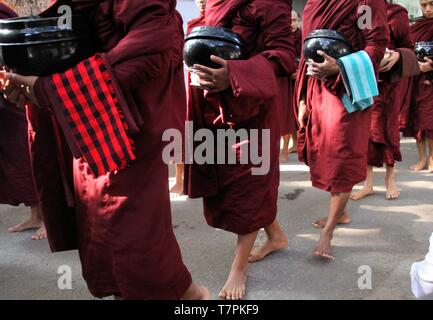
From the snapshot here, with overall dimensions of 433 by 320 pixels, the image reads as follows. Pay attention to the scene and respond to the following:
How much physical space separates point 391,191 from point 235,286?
2.35 metres

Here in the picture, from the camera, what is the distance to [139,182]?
1.77 metres

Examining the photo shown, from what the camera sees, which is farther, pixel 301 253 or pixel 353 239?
pixel 353 239

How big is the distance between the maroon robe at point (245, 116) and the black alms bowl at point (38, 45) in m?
0.88

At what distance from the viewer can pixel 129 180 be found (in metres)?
1.76

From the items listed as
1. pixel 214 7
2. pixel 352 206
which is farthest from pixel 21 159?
pixel 352 206

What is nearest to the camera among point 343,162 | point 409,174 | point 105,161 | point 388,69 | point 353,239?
point 105,161

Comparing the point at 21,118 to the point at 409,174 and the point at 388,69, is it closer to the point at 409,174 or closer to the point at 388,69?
the point at 388,69

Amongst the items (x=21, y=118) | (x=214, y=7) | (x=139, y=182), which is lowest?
(x=21, y=118)

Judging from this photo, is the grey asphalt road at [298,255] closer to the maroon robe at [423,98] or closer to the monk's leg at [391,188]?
the monk's leg at [391,188]

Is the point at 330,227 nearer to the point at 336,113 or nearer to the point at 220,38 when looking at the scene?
the point at 336,113

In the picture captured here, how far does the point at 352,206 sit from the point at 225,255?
1.53 meters

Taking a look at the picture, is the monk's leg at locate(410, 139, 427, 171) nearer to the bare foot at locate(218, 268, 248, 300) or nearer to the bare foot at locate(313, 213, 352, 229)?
the bare foot at locate(313, 213, 352, 229)

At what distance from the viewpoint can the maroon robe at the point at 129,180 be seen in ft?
5.46

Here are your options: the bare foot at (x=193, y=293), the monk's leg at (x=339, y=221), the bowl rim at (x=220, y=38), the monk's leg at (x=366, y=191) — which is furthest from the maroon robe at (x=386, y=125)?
the bare foot at (x=193, y=293)
